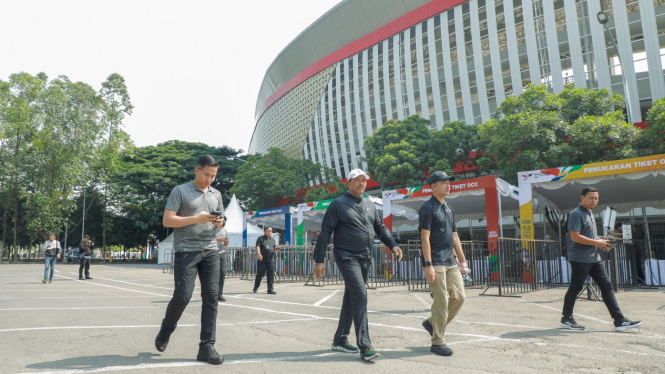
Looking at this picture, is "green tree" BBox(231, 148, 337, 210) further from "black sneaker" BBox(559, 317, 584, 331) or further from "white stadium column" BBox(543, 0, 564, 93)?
"black sneaker" BBox(559, 317, 584, 331)

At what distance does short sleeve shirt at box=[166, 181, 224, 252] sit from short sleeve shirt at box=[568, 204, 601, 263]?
4.48m

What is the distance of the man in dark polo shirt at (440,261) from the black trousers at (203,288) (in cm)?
199

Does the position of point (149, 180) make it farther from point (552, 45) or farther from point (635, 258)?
point (635, 258)

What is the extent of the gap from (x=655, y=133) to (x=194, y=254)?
2289 cm

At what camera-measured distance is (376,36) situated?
46062 mm

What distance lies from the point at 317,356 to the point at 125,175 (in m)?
46.7

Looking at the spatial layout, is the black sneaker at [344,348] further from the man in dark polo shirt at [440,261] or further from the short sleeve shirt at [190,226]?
the short sleeve shirt at [190,226]

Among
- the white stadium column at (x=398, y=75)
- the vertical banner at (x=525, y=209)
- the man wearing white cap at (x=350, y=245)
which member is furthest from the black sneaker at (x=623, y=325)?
the white stadium column at (x=398, y=75)

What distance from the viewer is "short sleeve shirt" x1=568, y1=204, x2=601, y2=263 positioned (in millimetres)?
5977

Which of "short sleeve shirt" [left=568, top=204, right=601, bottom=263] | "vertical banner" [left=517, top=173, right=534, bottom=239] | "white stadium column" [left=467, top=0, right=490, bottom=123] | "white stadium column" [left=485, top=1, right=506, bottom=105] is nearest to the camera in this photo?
"short sleeve shirt" [left=568, top=204, right=601, bottom=263]

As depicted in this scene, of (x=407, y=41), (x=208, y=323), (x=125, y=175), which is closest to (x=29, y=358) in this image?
(x=208, y=323)

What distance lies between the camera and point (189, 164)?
1956 inches

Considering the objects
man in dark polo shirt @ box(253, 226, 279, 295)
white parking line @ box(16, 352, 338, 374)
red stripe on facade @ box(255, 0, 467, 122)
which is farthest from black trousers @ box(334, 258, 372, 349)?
red stripe on facade @ box(255, 0, 467, 122)

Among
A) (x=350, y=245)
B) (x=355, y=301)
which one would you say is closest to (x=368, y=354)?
(x=355, y=301)
